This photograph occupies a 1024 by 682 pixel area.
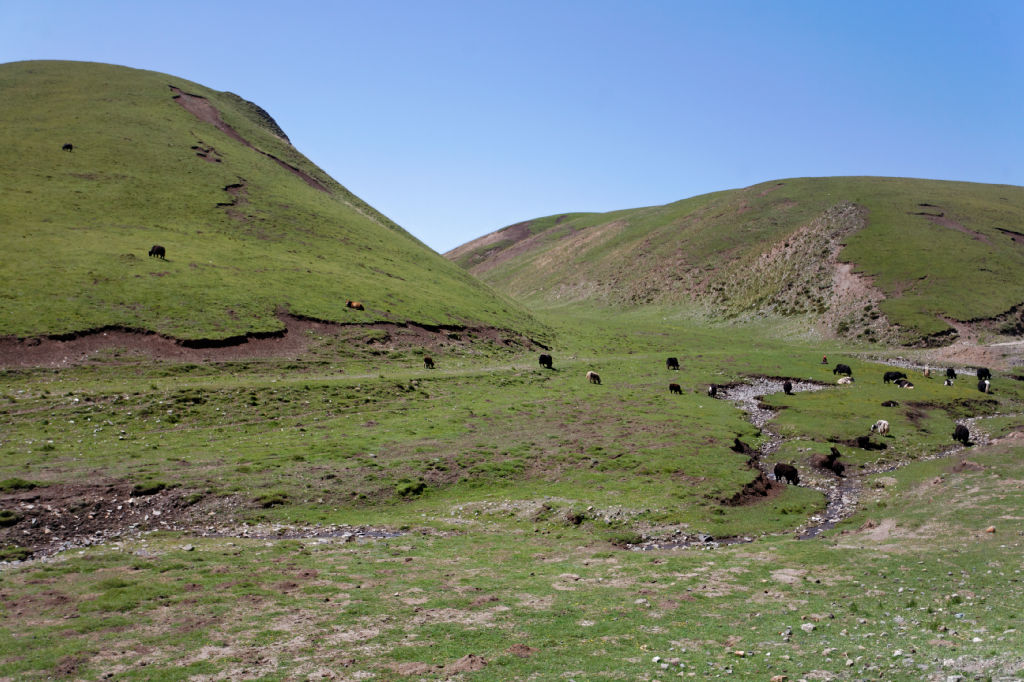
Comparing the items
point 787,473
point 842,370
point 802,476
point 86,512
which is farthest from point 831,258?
point 86,512

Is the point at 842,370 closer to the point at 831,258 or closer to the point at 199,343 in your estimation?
the point at 831,258

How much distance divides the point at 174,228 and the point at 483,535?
5839cm

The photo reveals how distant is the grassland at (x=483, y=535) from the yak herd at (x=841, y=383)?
89cm

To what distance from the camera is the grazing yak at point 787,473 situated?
1157 inches

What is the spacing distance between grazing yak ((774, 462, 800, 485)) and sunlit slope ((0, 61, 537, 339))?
129 feet

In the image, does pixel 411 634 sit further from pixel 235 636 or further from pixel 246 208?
pixel 246 208

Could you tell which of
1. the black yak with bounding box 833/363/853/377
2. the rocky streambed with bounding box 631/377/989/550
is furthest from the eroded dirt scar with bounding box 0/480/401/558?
the black yak with bounding box 833/363/853/377

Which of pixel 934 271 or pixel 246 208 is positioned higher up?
pixel 246 208

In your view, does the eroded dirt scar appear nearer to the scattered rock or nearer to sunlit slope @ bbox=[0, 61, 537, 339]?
the scattered rock

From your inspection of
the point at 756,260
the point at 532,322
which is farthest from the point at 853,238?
the point at 532,322

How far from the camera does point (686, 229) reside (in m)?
138

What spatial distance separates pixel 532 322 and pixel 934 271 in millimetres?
61845

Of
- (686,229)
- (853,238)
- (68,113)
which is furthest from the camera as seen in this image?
(686,229)

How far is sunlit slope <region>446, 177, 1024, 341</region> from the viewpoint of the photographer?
275 feet
